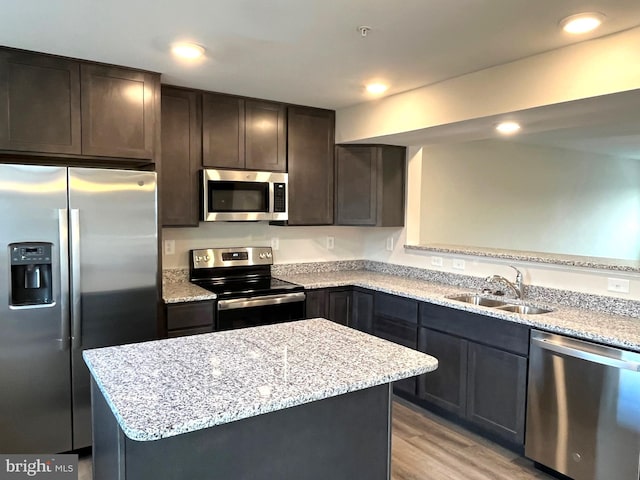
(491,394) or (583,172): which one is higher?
(583,172)

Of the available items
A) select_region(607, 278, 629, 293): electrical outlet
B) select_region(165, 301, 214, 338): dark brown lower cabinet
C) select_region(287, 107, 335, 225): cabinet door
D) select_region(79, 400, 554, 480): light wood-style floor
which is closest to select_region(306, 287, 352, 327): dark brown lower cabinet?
select_region(287, 107, 335, 225): cabinet door

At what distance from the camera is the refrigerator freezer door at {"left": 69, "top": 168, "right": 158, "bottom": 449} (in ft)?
8.73

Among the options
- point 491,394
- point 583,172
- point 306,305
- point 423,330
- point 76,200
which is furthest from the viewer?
point 583,172

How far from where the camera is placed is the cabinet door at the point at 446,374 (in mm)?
3074

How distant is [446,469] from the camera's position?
106 inches

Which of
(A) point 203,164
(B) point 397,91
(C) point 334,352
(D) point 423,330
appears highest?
(B) point 397,91

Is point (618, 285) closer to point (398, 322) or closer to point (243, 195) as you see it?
point (398, 322)

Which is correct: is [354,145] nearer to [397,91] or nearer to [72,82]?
[397,91]

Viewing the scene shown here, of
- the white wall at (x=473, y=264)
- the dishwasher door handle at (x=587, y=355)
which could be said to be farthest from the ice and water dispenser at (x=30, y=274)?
the white wall at (x=473, y=264)

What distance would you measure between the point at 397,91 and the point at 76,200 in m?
2.24

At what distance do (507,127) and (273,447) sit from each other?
8.71 ft

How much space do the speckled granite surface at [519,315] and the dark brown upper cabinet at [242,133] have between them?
107 centimetres

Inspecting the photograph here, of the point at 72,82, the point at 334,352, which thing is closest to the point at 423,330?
the point at 334,352

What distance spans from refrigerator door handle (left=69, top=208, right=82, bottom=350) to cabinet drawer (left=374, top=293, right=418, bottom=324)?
2.15 metres
